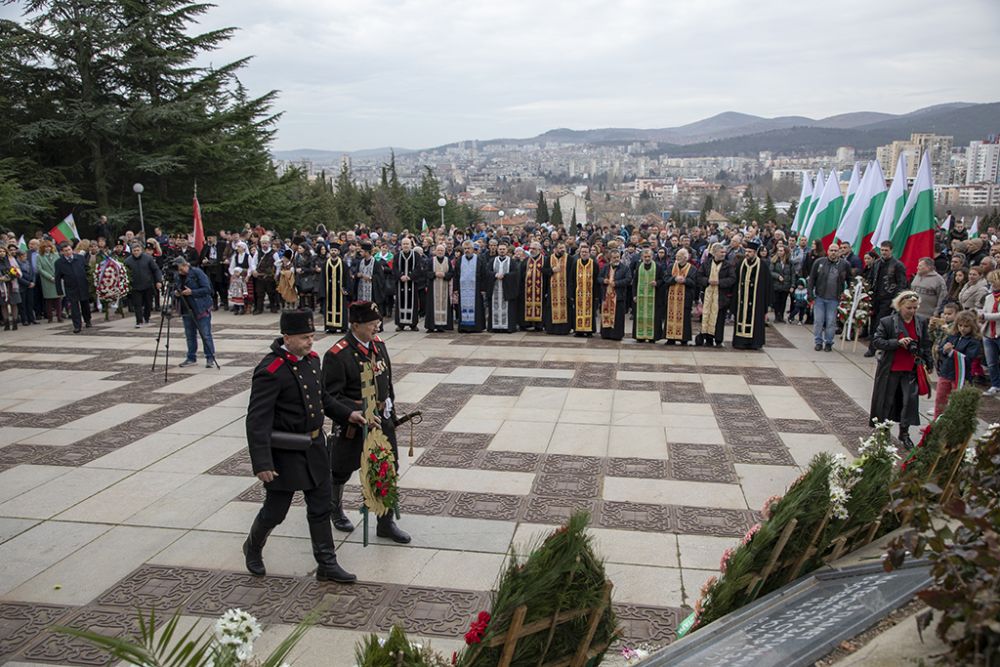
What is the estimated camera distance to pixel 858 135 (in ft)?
600

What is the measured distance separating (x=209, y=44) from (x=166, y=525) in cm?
3258

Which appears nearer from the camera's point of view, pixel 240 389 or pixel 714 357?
pixel 240 389

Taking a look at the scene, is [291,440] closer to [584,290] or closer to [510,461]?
[510,461]

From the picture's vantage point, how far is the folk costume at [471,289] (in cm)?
1552

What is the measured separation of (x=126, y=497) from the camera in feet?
23.0

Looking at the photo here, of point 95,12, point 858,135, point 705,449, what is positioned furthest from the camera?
point 858,135

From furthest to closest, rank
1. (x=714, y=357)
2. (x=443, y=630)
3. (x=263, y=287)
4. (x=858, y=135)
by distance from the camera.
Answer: (x=858, y=135)
(x=263, y=287)
(x=714, y=357)
(x=443, y=630)

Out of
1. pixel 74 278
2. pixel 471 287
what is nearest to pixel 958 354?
pixel 471 287

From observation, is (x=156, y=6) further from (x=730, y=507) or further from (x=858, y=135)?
(x=858, y=135)

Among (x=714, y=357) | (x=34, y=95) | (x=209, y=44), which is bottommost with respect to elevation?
(x=714, y=357)

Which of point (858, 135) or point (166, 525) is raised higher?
point (858, 135)

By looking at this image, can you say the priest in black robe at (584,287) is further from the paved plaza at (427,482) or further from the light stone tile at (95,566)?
the light stone tile at (95,566)

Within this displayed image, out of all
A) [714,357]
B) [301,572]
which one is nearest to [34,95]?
[714,357]

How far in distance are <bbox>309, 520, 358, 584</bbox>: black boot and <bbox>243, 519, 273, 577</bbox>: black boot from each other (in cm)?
38
